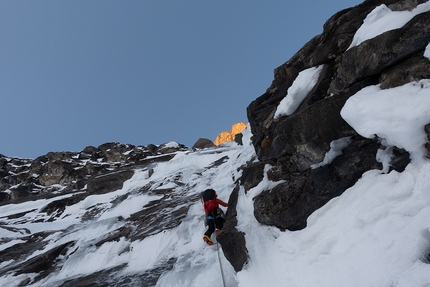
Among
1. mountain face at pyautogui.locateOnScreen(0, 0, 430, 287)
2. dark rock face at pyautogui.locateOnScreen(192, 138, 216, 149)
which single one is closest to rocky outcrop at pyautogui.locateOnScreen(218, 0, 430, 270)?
mountain face at pyautogui.locateOnScreen(0, 0, 430, 287)

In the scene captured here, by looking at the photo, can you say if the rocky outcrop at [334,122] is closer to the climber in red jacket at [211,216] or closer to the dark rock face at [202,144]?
the climber in red jacket at [211,216]

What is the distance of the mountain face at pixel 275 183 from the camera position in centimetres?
479

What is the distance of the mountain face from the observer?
15.7ft

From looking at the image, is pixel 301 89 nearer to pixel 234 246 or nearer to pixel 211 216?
pixel 234 246

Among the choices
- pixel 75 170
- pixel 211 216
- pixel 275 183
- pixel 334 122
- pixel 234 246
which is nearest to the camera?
pixel 334 122

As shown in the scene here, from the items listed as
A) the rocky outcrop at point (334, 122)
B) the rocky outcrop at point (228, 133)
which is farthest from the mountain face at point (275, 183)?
the rocky outcrop at point (228, 133)

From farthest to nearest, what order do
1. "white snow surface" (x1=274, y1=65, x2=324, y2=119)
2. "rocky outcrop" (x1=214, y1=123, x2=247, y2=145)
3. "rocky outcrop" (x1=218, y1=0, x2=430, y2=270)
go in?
"rocky outcrop" (x1=214, y1=123, x2=247, y2=145) → "white snow surface" (x1=274, y1=65, x2=324, y2=119) → "rocky outcrop" (x1=218, y1=0, x2=430, y2=270)

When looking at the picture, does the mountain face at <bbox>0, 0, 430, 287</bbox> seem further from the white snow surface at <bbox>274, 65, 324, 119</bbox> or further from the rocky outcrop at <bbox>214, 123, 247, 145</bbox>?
the rocky outcrop at <bbox>214, 123, 247, 145</bbox>

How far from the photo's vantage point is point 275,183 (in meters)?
7.04

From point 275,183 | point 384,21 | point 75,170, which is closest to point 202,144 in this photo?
point 75,170

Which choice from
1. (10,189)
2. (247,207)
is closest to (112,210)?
(247,207)

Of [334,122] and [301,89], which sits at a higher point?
[301,89]

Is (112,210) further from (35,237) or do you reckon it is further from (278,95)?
(278,95)

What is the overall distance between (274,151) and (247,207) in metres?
1.95
